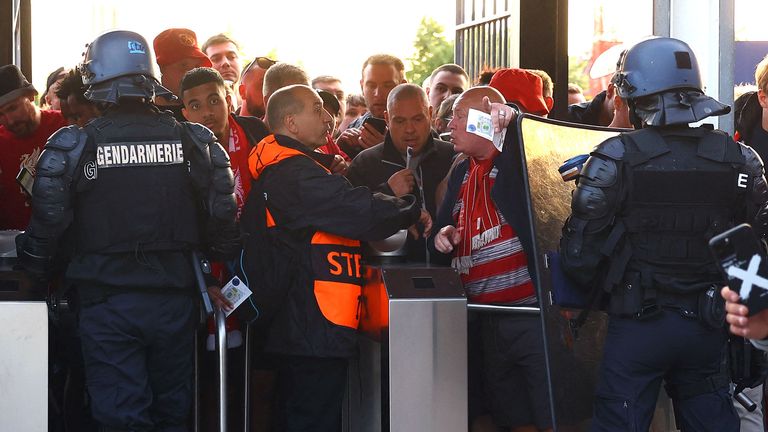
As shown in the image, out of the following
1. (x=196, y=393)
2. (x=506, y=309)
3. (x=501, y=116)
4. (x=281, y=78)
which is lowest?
(x=196, y=393)

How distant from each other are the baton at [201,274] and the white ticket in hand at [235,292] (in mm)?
199

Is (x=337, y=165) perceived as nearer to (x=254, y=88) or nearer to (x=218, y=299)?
(x=218, y=299)

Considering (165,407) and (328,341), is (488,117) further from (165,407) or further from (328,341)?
Answer: (165,407)

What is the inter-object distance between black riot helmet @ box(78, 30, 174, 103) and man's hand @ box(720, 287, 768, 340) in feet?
9.04

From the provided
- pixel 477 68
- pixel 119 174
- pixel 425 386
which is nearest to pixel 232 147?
pixel 119 174

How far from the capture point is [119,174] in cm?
467

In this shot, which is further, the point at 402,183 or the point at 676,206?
the point at 402,183

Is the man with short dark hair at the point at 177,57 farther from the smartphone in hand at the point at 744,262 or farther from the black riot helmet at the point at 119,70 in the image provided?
the smartphone in hand at the point at 744,262

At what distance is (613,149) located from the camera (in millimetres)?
4254

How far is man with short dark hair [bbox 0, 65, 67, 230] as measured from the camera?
6.54m

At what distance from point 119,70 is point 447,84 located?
3.34 metres

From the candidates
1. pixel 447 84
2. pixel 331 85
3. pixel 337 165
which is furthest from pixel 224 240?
pixel 331 85

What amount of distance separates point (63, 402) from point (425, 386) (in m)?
1.82

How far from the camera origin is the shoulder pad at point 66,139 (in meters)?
4.59
